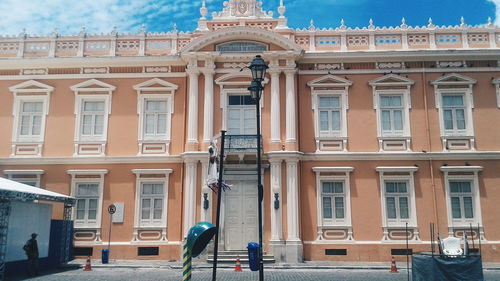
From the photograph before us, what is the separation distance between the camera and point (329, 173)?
20109 millimetres

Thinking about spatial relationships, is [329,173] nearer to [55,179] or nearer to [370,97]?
[370,97]

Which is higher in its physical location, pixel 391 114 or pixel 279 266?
pixel 391 114

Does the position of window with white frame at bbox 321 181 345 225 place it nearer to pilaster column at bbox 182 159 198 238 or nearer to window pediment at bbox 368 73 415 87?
window pediment at bbox 368 73 415 87

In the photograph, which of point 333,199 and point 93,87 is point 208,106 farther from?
point 333,199

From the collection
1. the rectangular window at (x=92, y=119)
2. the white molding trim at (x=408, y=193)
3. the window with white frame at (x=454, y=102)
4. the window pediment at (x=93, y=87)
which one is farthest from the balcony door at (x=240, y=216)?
the window with white frame at (x=454, y=102)

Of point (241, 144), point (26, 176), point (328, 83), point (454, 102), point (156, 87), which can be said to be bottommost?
point (26, 176)

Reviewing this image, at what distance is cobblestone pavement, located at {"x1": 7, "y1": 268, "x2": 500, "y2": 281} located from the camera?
1503 centimetres

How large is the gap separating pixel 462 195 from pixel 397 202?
2.85 metres

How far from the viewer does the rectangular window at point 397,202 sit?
19.8 m

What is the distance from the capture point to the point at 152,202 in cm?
2025

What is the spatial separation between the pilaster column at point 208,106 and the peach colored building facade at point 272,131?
7cm

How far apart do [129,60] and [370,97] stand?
11.3m

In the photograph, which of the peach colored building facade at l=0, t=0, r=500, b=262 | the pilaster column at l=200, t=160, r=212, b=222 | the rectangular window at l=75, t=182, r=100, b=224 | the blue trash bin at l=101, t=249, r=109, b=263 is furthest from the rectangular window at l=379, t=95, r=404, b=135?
the rectangular window at l=75, t=182, r=100, b=224

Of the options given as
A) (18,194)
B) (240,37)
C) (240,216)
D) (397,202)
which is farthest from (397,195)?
(18,194)
